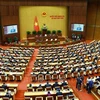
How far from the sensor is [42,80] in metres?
→ 13.8

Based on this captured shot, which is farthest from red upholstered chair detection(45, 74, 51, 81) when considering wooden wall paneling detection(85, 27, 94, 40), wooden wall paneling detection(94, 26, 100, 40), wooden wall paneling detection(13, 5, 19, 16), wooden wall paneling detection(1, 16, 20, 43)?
wooden wall paneling detection(94, 26, 100, 40)

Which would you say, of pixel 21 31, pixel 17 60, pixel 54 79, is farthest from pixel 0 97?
pixel 21 31

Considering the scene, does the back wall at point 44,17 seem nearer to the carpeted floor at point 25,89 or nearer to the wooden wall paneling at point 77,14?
the wooden wall paneling at point 77,14

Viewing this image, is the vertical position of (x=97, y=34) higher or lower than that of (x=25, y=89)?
higher

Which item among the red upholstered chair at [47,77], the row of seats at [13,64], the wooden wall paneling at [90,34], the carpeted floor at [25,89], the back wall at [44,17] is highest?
the back wall at [44,17]

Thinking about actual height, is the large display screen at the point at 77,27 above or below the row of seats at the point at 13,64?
above

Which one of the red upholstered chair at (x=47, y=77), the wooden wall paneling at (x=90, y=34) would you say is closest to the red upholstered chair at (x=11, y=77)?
the red upholstered chair at (x=47, y=77)

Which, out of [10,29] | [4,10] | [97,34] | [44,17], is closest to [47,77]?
→ [10,29]

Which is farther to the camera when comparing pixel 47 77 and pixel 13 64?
pixel 13 64

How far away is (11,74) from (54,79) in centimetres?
329

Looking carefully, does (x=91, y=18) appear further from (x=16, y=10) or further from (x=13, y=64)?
(x=13, y=64)

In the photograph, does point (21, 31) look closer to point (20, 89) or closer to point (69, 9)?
point (69, 9)

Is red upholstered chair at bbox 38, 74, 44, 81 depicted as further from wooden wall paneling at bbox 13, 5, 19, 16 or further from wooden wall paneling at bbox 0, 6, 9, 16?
wooden wall paneling at bbox 13, 5, 19, 16

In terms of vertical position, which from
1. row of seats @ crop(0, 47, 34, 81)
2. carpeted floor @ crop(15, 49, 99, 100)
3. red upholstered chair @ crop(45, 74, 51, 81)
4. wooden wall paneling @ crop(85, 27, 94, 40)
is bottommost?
carpeted floor @ crop(15, 49, 99, 100)
